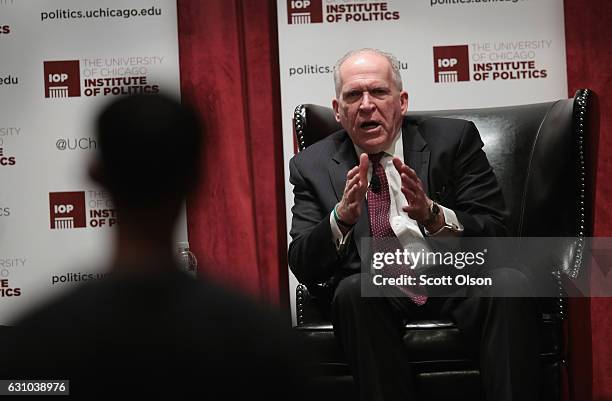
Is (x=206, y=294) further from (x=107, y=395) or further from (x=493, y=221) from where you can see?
(x=493, y=221)

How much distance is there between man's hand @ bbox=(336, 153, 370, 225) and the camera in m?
2.63

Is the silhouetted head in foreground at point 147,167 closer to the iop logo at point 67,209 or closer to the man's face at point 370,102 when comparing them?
the man's face at point 370,102

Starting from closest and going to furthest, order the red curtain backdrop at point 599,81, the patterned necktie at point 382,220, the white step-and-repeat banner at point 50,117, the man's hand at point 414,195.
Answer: the man's hand at point 414,195, the patterned necktie at point 382,220, the red curtain backdrop at point 599,81, the white step-and-repeat banner at point 50,117

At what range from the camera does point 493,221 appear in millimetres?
2873

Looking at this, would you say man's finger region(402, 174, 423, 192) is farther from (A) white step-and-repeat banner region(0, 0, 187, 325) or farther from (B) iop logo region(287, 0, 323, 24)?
(A) white step-and-repeat banner region(0, 0, 187, 325)

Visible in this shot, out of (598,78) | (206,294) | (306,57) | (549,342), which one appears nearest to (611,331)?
(598,78)

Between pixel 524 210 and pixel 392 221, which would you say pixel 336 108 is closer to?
pixel 392 221

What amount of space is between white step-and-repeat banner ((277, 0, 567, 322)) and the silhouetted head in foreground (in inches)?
129

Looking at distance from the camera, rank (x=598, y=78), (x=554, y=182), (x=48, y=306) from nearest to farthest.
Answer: (x=48, y=306)
(x=554, y=182)
(x=598, y=78)

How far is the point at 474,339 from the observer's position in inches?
104

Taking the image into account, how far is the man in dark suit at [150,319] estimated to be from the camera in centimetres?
100

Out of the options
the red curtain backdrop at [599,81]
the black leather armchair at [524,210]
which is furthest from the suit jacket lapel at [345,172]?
the red curtain backdrop at [599,81]

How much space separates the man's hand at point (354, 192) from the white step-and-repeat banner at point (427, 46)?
165cm

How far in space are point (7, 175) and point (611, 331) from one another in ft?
10.7
